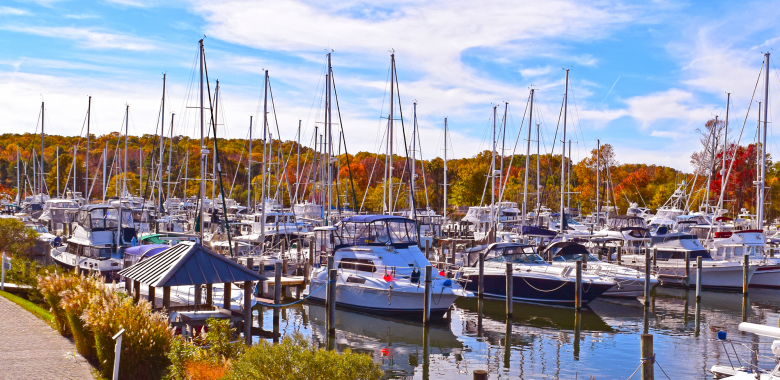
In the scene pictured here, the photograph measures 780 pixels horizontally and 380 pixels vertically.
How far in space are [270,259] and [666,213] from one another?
37.8m

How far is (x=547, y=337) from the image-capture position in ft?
78.6

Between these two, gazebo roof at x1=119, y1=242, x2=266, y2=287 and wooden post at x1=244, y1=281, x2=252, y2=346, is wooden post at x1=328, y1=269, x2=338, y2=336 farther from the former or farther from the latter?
gazebo roof at x1=119, y1=242, x2=266, y2=287

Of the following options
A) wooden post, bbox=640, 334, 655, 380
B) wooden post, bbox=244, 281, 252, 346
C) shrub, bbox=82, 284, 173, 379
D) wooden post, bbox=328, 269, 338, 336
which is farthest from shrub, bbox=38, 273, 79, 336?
wooden post, bbox=640, 334, 655, 380

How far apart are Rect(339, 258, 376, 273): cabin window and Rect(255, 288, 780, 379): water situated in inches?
76.3

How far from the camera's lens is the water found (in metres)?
19.5

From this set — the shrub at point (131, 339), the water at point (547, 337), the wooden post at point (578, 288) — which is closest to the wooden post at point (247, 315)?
the shrub at point (131, 339)

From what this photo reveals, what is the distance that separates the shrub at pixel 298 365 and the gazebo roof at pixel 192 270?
537 centimetres

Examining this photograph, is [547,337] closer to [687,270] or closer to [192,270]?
[192,270]

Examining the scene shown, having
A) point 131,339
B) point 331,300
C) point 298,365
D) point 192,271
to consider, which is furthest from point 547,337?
point 298,365

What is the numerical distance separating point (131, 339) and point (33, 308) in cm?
950

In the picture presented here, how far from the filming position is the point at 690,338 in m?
23.8

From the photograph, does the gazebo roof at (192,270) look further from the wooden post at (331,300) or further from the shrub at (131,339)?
the wooden post at (331,300)

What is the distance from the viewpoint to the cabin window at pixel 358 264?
26939mm

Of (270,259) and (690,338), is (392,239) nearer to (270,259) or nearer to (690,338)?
(270,259)
